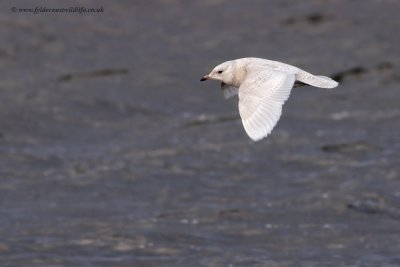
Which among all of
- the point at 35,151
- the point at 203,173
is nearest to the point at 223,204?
the point at 203,173

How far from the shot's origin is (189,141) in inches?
496

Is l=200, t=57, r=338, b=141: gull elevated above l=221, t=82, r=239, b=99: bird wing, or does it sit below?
below

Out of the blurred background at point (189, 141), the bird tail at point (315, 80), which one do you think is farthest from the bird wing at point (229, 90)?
the blurred background at point (189, 141)

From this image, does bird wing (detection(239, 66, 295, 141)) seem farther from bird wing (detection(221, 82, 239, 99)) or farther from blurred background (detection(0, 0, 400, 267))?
blurred background (detection(0, 0, 400, 267))

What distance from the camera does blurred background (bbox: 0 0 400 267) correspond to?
34.2ft

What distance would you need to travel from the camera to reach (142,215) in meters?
11.0

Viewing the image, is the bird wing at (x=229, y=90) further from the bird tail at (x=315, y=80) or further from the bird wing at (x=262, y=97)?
the bird tail at (x=315, y=80)

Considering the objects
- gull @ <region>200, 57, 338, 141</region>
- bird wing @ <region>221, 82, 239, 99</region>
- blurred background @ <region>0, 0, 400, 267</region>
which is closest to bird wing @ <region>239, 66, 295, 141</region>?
gull @ <region>200, 57, 338, 141</region>

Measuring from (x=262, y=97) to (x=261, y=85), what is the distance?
0.14 m

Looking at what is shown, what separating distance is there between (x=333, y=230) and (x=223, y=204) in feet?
3.71

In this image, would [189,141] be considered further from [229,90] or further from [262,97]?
[262,97]

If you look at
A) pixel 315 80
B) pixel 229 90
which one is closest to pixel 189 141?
pixel 229 90

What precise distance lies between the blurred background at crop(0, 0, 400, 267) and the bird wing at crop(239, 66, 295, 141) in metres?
2.91

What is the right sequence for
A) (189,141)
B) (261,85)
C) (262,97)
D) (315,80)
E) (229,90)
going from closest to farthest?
(262,97) → (261,85) → (315,80) → (229,90) → (189,141)
